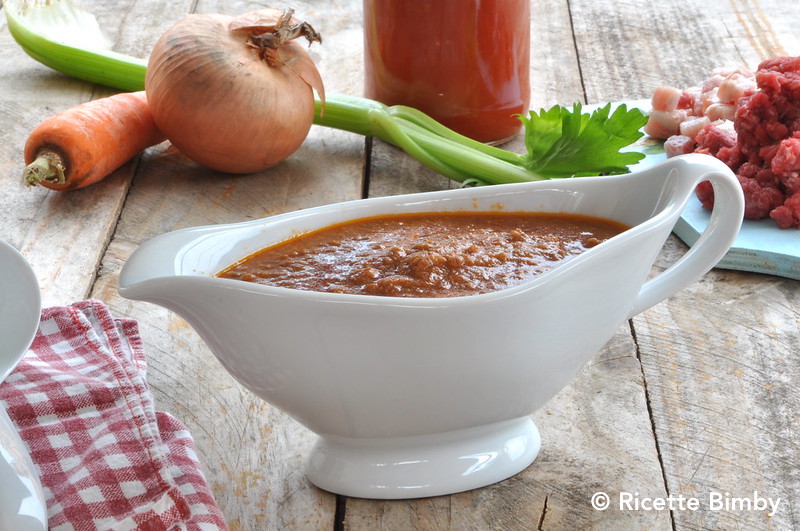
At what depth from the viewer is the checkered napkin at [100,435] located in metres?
0.98

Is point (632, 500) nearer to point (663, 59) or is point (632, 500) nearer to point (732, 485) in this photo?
point (732, 485)

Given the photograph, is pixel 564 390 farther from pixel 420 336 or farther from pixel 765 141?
pixel 765 141

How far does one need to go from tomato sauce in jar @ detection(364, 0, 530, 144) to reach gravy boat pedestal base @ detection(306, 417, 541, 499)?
0.93 m

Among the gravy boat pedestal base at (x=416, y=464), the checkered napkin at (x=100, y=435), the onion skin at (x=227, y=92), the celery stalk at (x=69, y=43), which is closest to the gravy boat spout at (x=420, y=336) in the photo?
the gravy boat pedestal base at (x=416, y=464)

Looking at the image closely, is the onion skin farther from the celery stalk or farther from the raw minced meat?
the raw minced meat

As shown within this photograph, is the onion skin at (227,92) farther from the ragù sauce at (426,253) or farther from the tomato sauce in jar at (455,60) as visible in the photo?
the ragù sauce at (426,253)

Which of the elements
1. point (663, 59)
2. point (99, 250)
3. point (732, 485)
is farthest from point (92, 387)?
point (663, 59)

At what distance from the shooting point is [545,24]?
2.49 m

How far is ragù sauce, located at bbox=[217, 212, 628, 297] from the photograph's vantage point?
0.99 meters

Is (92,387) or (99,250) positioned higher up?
(92,387)

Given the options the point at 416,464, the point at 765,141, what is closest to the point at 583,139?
the point at 765,141

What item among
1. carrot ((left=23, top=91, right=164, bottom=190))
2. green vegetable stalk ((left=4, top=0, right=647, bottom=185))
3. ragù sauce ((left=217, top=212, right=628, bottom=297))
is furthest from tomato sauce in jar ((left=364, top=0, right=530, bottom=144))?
ragù sauce ((left=217, top=212, right=628, bottom=297))

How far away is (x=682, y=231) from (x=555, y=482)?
25.8 inches

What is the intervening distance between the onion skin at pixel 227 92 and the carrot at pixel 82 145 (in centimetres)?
9
